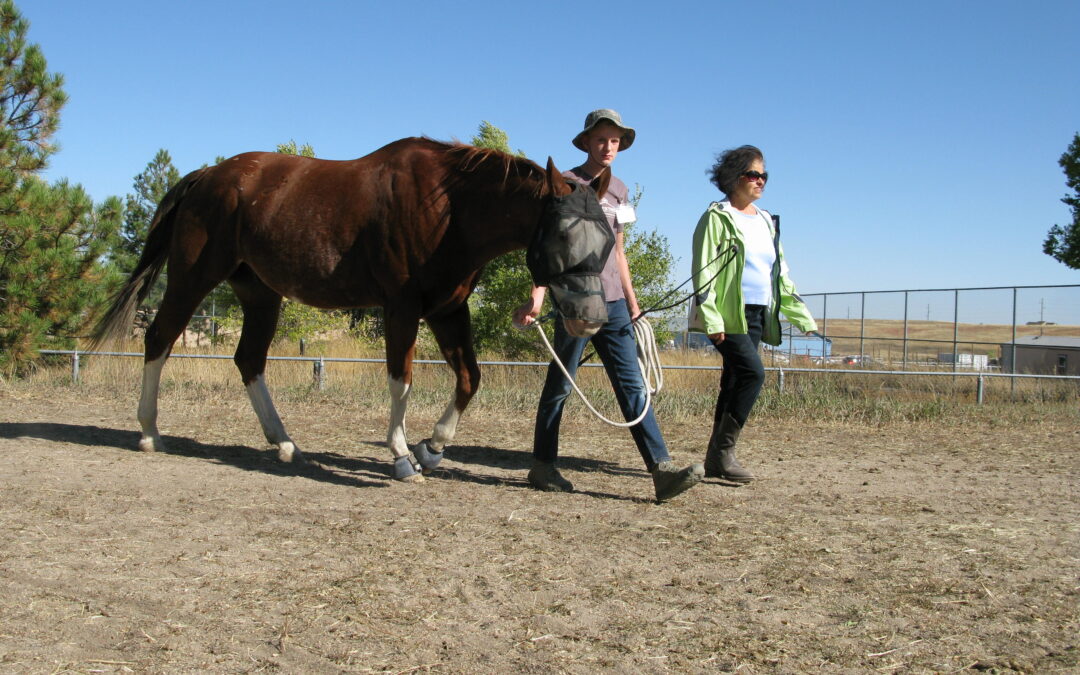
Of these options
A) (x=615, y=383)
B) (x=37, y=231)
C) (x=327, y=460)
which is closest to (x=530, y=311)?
(x=615, y=383)

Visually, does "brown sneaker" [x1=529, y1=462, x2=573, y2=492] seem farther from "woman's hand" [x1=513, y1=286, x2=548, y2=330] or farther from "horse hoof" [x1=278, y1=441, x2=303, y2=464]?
"horse hoof" [x1=278, y1=441, x2=303, y2=464]

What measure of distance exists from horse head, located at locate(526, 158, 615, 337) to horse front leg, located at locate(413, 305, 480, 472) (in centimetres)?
92

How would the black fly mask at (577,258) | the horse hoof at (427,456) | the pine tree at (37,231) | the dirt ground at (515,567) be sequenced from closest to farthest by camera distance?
the dirt ground at (515,567) < the black fly mask at (577,258) < the horse hoof at (427,456) < the pine tree at (37,231)

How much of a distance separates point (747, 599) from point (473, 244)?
264 centimetres

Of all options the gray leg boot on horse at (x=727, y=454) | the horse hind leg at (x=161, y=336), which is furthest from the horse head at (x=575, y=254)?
the horse hind leg at (x=161, y=336)

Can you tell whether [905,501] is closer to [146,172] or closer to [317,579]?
[317,579]

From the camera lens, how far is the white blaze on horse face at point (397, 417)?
200 inches

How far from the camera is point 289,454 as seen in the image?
18.4 ft

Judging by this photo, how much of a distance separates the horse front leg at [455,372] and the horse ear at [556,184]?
105 centimetres

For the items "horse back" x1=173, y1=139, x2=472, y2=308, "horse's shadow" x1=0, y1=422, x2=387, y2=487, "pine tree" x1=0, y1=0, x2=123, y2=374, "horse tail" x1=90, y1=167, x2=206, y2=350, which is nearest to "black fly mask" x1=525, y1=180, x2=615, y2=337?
"horse back" x1=173, y1=139, x2=472, y2=308

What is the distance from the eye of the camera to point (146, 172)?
35438mm

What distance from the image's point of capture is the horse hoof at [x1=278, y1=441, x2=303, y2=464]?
5.61 meters

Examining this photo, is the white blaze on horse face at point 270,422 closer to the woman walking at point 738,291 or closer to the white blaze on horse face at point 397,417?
the white blaze on horse face at point 397,417

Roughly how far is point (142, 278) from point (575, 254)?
3.70m
